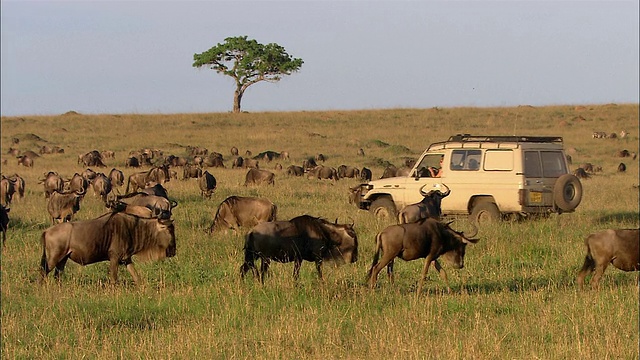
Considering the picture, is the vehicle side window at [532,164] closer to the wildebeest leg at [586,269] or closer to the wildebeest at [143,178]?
the wildebeest leg at [586,269]

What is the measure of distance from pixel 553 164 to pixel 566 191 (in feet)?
3.01

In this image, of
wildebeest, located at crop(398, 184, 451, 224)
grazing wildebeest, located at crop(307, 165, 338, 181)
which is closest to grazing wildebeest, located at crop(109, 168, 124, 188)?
grazing wildebeest, located at crop(307, 165, 338, 181)

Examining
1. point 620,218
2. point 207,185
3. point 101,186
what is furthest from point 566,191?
point 101,186

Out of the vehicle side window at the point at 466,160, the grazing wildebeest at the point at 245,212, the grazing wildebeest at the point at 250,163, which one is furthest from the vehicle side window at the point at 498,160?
the grazing wildebeest at the point at 250,163

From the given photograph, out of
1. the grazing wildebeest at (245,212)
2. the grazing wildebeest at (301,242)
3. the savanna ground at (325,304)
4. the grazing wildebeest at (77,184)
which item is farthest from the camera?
the grazing wildebeest at (77,184)

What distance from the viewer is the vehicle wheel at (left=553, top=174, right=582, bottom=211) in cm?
1627

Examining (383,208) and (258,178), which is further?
(258,178)

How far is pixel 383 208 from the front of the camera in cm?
1795

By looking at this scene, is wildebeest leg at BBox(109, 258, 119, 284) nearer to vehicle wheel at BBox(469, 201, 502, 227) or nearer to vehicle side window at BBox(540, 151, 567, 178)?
vehicle wheel at BBox(469, 201, 502, 227)

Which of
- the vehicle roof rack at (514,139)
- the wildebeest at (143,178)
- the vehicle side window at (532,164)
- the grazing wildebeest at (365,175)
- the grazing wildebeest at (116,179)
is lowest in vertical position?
the grazing wildebeest at (365,175)

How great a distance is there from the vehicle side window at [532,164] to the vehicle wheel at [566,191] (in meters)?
0.63

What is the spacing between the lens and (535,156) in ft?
55.6

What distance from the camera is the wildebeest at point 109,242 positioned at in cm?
1062

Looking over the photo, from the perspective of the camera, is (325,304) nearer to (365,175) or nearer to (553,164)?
(553,164)
